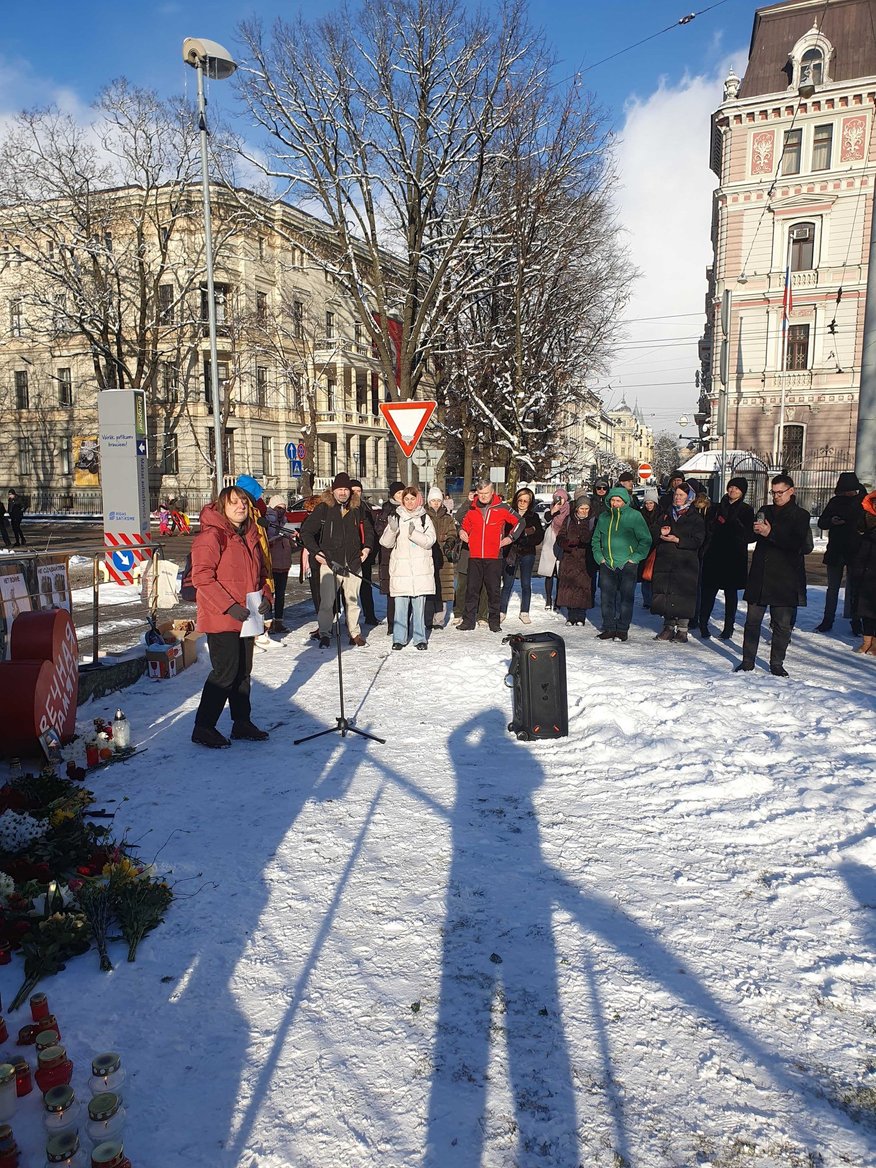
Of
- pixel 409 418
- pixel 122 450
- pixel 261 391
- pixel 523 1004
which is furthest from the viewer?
pixel 261 391

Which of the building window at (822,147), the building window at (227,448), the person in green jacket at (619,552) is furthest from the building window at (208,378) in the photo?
the person in green jacket at (619,552)

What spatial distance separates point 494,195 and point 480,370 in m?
5.72

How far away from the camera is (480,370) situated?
83.1 feet

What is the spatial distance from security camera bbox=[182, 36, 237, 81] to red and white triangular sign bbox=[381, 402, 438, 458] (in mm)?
10430

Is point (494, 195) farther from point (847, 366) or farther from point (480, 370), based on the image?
point (847, 366)

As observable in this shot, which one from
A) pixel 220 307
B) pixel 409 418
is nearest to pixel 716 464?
pixel 409 418

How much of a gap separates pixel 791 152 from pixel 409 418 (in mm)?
39092

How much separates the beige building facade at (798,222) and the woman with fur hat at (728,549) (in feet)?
98.6

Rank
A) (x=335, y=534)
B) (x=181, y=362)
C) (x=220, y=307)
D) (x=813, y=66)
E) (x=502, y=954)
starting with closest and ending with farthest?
(x=502, y=954), (x=335, y=534), (x=181, y=362), (x=813, y=66), (x=220, y=307)

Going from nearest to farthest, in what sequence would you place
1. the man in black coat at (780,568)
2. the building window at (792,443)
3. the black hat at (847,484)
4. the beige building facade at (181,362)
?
the man in black coat at (780,568) → the black hat at (847,484) → the beige building facade at (181,362) → the building window at (792,443)

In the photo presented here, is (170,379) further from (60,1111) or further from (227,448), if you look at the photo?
(60,1111)

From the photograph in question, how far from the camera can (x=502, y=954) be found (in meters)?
3.19

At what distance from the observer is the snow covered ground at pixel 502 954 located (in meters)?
2.37

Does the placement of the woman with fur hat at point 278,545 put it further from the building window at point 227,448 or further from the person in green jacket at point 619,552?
the building window at point 227,448
